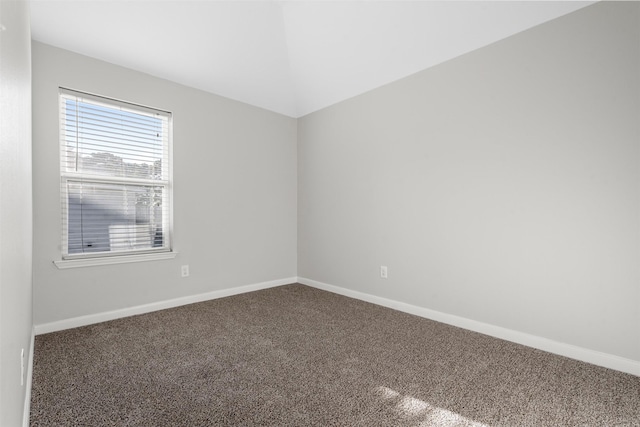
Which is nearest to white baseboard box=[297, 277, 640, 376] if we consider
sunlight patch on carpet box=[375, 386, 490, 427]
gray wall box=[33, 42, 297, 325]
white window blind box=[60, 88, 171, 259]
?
sunlight patch on carpet box=[375, 386, 490, 427]

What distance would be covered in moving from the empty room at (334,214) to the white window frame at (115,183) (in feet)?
0.06

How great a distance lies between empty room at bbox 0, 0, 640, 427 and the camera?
173cm

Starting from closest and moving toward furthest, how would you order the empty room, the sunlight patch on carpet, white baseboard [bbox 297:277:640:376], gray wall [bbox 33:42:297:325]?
the sunlight patch on carpet < the empty room < white baseboard [bbox 297:277:640:376] < gray wall [bbox 33:42:297:325]

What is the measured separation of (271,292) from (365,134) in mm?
2149

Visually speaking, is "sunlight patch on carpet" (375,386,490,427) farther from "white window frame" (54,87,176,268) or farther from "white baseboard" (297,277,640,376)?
"white window frame" (54,87,176,268)

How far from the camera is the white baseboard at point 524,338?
198cm

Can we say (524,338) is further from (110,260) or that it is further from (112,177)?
(112,177)

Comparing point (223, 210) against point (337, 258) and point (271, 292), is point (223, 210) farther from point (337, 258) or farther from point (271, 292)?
point (337, 258)

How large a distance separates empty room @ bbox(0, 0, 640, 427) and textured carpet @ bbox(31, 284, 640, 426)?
0.02m

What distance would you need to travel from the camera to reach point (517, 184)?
2.40 m

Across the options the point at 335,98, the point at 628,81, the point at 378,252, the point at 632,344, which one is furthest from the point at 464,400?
the point at 335,98

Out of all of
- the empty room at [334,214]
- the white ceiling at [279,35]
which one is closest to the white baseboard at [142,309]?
the empty room at [334,214]

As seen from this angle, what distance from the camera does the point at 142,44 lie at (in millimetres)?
2748

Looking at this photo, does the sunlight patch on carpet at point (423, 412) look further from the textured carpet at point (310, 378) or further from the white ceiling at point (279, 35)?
the white ceiling at point (279, 35)
